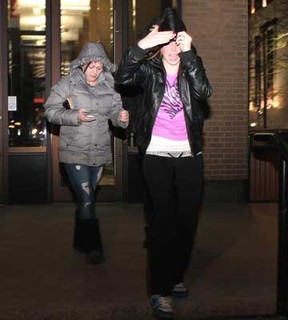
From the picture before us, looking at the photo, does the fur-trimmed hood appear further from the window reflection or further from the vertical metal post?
the window reflection

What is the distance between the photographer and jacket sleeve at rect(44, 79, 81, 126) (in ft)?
17.3

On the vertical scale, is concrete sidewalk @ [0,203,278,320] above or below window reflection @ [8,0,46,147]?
below

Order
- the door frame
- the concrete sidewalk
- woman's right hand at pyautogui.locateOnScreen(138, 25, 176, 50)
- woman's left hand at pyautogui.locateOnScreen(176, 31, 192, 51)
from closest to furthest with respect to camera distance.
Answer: woman's right hand at pyautogui.locateOnScreen(138, 25, 176, 50)
woman's left hand at pyautogui.locateOnScreen(176, 31, 192, 51)
the concrete sidewalk
the door frame

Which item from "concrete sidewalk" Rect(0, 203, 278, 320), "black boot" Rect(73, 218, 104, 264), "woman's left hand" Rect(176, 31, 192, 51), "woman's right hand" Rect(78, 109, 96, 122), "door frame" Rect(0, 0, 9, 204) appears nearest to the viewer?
"woman's left hand" Rect(176, 31, 192, 51)

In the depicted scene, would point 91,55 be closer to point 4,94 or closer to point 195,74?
point 195,74

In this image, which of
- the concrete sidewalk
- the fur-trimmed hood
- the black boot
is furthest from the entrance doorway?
the fur-trimmed hood

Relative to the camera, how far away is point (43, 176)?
28.7 ft

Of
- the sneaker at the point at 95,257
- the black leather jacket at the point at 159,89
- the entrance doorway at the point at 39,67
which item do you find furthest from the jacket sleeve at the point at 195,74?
the entrance doorway at the point at 39,67

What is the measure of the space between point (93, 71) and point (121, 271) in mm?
1769

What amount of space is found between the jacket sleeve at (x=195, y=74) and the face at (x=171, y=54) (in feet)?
0.31

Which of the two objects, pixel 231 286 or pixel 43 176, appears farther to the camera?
pixel 43 176

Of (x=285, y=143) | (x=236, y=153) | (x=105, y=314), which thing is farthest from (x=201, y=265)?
(x=236, y=153)

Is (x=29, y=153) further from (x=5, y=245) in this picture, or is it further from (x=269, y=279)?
(x=269, y=279)

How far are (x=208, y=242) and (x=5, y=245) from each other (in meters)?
2.10
